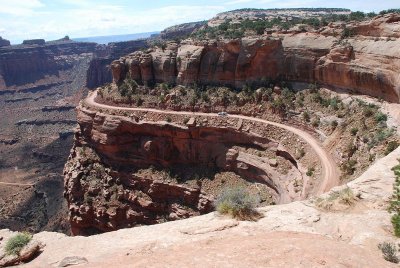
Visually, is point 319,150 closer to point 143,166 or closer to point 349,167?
point 349,167

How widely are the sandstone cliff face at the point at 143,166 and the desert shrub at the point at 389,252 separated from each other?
25815mm

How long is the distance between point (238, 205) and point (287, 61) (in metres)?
34.7

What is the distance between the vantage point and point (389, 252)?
1303 centimetres

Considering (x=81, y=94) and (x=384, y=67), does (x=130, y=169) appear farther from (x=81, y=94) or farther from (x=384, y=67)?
(x=81, y=94)

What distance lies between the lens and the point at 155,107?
2048 inches

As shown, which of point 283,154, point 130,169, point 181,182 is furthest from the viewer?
point 130,169

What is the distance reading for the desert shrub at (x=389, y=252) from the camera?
42.3ft

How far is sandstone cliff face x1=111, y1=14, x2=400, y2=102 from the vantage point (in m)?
37.8

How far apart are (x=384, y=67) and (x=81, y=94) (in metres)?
125

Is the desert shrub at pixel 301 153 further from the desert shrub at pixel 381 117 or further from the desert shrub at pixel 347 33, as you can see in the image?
the desert shrub at pixel 347 33

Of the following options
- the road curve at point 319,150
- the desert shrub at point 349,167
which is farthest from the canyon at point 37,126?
the desert shrub at point 349,167

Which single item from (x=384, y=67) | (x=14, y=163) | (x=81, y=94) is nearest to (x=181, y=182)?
(x=384, y=67)

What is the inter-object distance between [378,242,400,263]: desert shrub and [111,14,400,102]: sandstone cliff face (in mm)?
25236

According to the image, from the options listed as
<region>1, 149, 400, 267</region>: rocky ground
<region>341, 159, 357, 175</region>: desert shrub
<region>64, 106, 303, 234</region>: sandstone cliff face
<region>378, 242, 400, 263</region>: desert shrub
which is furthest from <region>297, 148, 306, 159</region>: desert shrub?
<region>378, 242, 400, 263</region>: desert shrub
